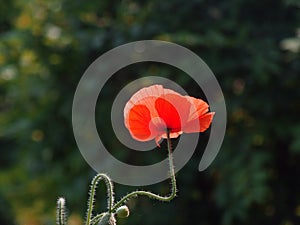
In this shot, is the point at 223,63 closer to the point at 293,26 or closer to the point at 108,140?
the point at 293,26

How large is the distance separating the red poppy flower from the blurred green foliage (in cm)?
226

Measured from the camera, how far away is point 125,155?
4145 millimetres

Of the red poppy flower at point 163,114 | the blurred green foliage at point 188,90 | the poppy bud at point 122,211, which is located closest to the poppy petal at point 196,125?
the red poppy flower at point 163,114

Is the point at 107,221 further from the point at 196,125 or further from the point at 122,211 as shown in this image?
the point at 196,125

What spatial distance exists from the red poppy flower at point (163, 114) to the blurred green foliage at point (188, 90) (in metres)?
2.26

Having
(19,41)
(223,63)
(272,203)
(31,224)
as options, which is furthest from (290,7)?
(31,224)

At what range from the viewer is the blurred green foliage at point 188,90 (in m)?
3.76

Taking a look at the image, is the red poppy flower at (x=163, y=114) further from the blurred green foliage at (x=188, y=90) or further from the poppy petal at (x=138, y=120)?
the blurred green foliage at (x=188, y=90)

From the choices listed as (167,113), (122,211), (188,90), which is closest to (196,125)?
(167,113)

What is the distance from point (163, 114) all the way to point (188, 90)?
2.84 metres

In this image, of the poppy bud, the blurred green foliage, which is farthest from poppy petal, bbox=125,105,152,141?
the blurred green foliage

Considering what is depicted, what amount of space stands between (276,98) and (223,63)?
13.9 inches

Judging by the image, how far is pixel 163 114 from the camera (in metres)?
1.20

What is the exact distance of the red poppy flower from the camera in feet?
3.90
